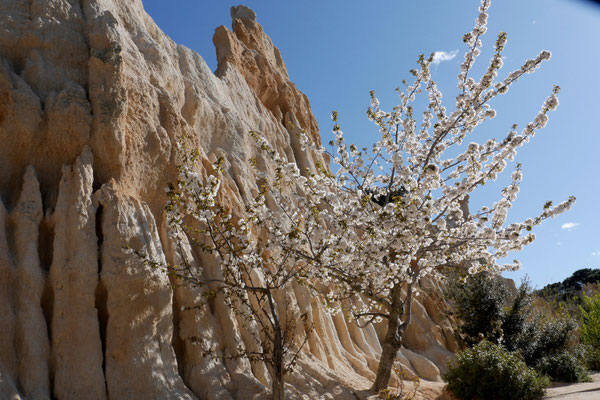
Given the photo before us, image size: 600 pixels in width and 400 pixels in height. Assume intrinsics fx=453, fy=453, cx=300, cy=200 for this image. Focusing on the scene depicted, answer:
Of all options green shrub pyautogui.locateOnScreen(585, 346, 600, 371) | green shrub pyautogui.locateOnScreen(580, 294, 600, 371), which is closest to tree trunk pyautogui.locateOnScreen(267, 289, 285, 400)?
green shrub pyautogui.locateOnScreen(585, 346, 600, 371)

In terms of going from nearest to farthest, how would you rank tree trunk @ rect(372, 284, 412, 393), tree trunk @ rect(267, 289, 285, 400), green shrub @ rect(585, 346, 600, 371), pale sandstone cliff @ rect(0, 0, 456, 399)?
pale sandstone cliff @ rect(0, 0, 456, 399), tree trunk @ rect(267, 289, 285, 400), tree trunk @ rect(372, 284, 412, 393), green shrub @ rect(585, 346, 600, 371)

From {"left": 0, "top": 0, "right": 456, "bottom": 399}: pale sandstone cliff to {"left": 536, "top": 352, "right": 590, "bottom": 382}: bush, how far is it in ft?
24.0

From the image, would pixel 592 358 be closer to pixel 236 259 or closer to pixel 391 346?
pixel 391 346

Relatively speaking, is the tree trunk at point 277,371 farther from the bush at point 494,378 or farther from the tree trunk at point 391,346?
the bush at point 494,378

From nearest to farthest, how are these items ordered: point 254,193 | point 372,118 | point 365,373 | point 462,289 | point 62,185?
1. point 62,185
2. point 372,118
3. point 365,373
4. point 254,193
5. point 462,289

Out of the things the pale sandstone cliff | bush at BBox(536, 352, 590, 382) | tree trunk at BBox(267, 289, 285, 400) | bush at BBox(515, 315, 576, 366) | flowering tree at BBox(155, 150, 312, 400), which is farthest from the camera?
bush at BBox(515, 315, 576, 366)

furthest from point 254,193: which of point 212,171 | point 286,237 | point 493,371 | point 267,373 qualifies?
point 493,371

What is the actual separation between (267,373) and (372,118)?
17.5ft

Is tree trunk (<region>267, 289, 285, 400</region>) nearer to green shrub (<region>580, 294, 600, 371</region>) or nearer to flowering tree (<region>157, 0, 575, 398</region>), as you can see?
flowering tree (<region>157, 0, 575, 398</region>)

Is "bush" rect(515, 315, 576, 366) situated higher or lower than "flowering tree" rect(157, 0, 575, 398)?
lower

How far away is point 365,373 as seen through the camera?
37.9 feet

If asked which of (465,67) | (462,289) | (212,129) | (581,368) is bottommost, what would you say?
(581,368)

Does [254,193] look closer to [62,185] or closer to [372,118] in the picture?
[372,118]

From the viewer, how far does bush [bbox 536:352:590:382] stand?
13570mm
